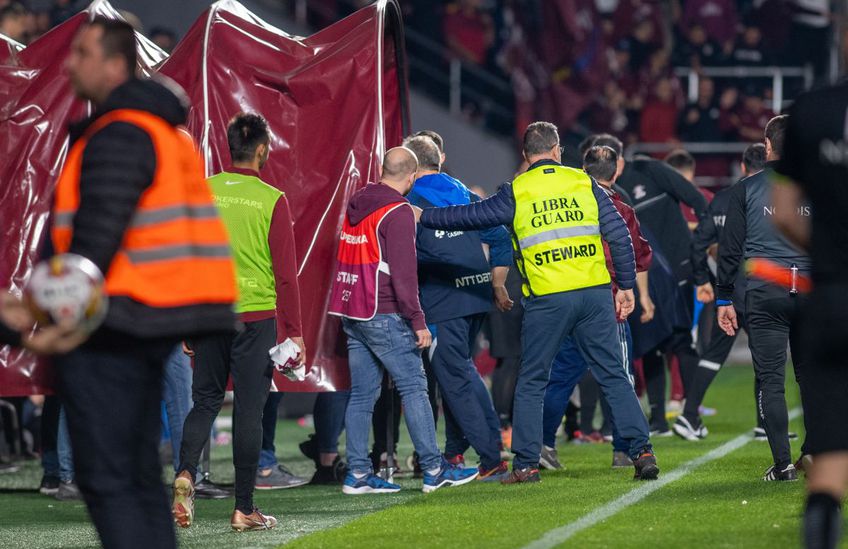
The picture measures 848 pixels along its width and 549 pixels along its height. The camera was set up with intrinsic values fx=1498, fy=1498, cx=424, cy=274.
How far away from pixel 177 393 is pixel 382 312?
4.52ft

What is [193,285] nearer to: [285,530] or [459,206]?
[285,530]

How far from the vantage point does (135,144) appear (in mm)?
4449

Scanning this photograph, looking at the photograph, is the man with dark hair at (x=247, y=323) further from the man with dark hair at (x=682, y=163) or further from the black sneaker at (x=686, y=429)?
the man with dark hair at (x=682, y=163)

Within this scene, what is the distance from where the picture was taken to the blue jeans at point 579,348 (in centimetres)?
854

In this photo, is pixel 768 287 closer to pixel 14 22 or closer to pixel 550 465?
pixel 550 465

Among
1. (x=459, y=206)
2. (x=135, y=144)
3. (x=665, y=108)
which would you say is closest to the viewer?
(x=135, y=144)

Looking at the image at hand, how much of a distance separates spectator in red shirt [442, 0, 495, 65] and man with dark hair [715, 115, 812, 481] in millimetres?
11891

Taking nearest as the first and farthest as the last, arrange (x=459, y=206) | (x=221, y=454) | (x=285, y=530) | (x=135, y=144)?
(x=135, y=144)
(x=285, y=530)
(x=459, y=206)
(x=221, y=454)

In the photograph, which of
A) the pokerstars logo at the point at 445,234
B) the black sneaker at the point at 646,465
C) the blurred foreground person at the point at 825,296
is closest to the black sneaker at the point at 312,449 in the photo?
the pokerstars logo at the point at 445,234

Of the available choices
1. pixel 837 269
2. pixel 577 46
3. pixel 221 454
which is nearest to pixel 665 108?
pixel 577 46

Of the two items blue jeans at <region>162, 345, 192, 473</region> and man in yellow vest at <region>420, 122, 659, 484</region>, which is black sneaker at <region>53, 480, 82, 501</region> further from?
man in yellow vest at <region>420, 122, 659, 484</region>

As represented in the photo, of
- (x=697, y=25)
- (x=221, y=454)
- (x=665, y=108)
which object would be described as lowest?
(x=221, y=454)

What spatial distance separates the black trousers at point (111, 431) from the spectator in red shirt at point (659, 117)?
54.5ft

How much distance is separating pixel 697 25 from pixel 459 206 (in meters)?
13.8
